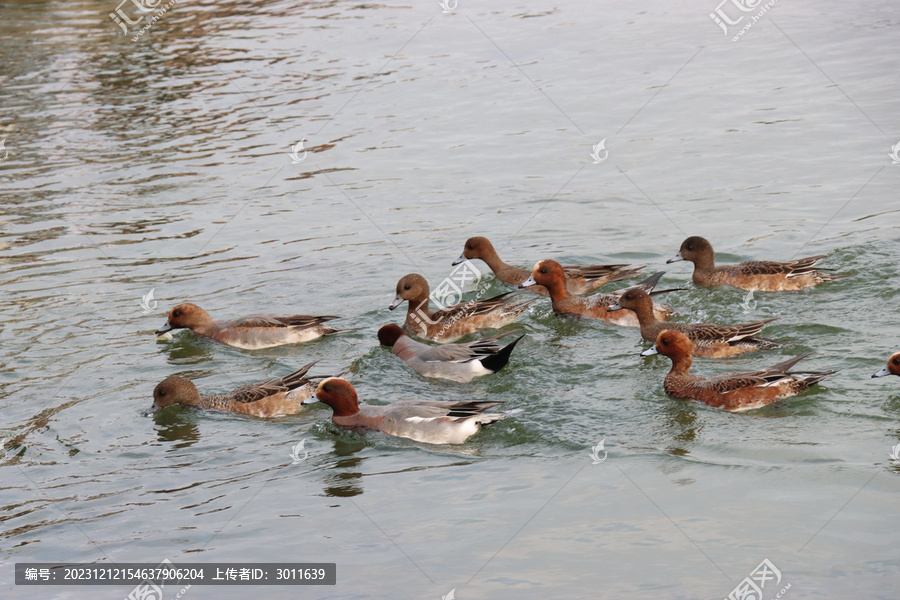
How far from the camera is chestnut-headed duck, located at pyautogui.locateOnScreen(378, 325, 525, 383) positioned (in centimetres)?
1084

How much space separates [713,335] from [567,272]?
270 centimetres

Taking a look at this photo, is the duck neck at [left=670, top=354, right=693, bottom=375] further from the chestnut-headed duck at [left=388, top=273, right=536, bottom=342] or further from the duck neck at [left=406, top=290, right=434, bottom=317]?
the duck neck at [left=406, top=290, right=434, bottom=317]

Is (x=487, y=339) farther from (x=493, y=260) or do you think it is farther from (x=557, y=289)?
(x=493, y=260)

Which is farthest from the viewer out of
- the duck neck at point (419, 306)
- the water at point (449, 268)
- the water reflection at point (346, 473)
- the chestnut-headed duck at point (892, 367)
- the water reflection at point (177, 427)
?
the duck neck at point (419, 306)

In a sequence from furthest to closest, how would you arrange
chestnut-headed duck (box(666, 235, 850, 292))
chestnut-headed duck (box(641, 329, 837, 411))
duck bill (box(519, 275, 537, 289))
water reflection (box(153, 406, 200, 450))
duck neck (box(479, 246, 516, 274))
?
duck neck (box(479, 246, 516, 274))
duck bill (box(519, 275, 537, 289))
chestnut-headed duck (box(666, 235, 850, 292))
water reflection (box(153, 406, 200, 450))
chestnut-headed duck (box(641, 329, 837, 411))

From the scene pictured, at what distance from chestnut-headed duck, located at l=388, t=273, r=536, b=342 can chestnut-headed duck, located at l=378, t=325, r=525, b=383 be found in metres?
0.71

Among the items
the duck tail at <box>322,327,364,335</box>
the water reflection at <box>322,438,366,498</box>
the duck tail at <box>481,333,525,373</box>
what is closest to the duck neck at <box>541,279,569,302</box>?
the duck tail at <box>481,333,525,373</box>

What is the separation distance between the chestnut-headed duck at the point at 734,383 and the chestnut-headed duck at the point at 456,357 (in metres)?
1.54

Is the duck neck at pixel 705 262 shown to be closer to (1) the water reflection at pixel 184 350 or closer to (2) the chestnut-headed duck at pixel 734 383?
(2) the chestnut-headed duck at pixel 734 383

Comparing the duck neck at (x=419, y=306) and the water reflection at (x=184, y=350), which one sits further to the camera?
the duck neck at (x=419, y=306)

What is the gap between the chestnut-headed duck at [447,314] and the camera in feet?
40.8

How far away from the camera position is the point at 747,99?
64.7 feet

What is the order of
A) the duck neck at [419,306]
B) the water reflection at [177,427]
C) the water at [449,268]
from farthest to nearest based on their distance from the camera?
the duck neck at [419,306]
the water reflection at [177,427]
the water at [449,268]

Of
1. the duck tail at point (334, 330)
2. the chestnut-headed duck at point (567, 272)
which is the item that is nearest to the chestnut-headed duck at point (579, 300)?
the chestnut-headed duck at point (567, 272)
